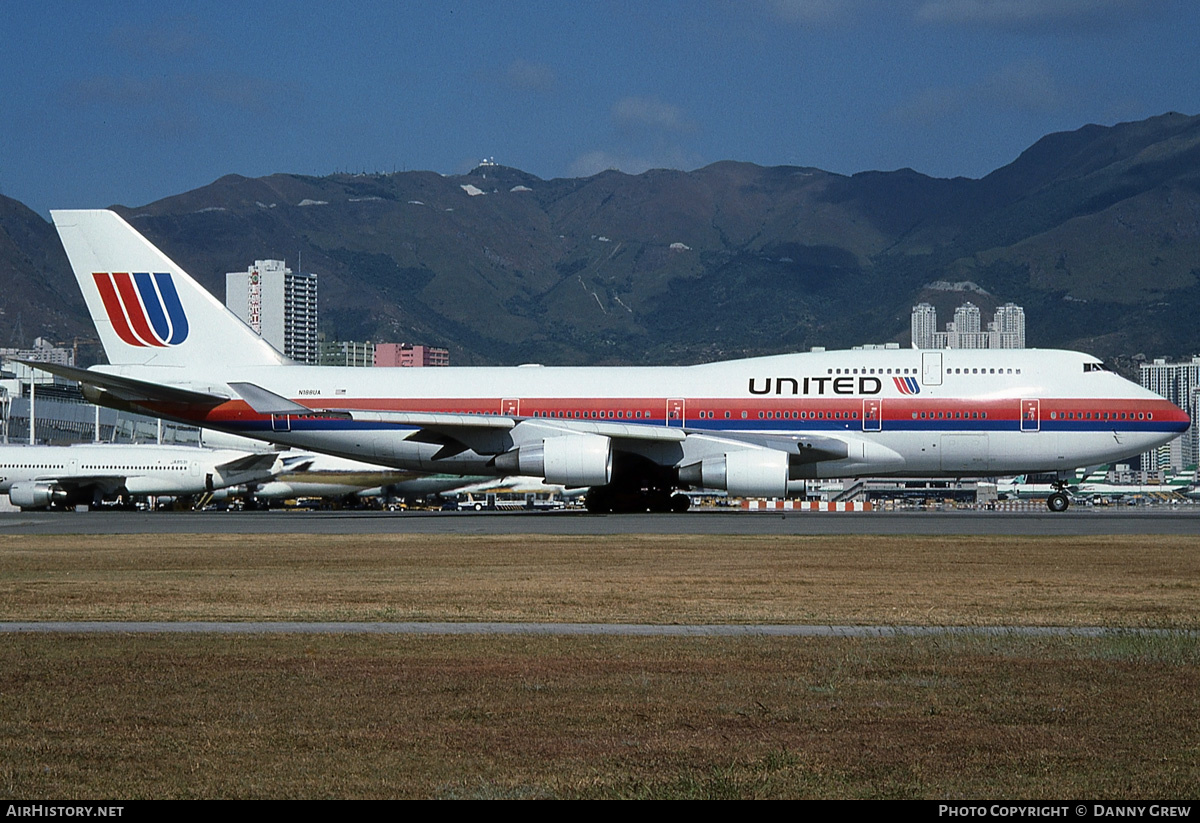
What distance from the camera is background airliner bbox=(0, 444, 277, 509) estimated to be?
62500 mm

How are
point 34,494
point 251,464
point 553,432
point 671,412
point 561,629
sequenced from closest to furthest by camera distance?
point 561,629 < point 553,432 < point 671,412 < point 34,494 < point 251,464

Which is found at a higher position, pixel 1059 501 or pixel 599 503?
pixel 1059 501

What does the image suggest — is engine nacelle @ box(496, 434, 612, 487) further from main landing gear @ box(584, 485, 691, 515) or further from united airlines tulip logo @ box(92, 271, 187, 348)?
united airlines tulip logo @ box(92, 271, 187, 348)

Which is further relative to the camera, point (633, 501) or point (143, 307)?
point (143, 307)

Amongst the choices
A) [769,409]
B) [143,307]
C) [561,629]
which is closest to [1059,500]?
[769,409]

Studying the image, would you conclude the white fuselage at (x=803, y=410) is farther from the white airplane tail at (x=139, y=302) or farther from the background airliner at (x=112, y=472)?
the background airliner at (x=112, y=472)

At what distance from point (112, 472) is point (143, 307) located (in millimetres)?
23063

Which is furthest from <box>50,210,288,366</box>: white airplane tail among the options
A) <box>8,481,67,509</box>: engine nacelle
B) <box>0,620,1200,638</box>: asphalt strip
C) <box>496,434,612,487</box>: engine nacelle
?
<box>0,620,1200,638</box>: asphalt strip

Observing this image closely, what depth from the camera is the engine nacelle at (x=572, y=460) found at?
3797 centimetres

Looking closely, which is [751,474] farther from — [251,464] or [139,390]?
[251,464]

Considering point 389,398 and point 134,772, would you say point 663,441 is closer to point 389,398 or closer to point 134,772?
point 389,398

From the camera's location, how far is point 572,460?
38031 mm

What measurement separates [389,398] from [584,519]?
301 inches

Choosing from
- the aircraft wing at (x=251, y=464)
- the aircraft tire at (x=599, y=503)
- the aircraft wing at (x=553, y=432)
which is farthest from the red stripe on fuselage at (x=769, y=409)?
the aircraft wing at (x=251, y=464)
